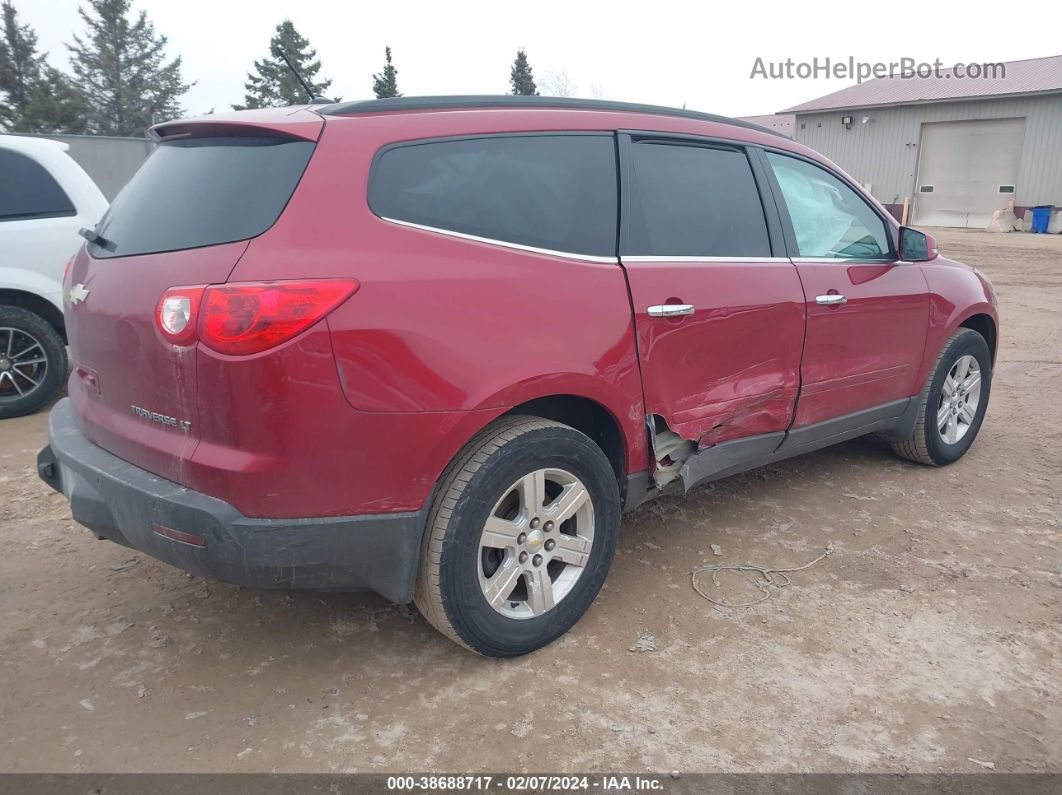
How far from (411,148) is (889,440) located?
3429 mm

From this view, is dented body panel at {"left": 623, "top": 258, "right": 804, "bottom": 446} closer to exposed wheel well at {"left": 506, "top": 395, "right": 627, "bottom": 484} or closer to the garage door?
exposed wheel well at {"left": 506, "top": 395, "right": 627, "bottom": 484}

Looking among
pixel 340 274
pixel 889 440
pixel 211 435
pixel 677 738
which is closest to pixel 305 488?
pixel 211 435

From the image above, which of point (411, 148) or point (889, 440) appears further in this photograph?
point (889, 440)

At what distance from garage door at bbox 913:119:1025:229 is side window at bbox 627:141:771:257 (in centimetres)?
2796

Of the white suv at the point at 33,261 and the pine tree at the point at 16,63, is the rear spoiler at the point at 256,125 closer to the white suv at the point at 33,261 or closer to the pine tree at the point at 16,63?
the white suv at the point at 33,261

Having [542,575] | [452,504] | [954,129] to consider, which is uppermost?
[954,129]

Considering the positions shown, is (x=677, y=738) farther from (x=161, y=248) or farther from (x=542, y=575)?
(x=161, y=248)

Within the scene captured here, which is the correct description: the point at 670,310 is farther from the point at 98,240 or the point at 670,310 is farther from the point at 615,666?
the point at 98,240

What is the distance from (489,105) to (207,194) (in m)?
0.99

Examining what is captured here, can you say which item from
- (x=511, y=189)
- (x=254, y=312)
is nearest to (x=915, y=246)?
(x=511, y=189)

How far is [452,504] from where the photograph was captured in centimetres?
242

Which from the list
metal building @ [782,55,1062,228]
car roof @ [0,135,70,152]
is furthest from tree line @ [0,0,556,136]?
car roof @ [0,135,70,152]

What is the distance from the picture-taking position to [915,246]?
4.15m

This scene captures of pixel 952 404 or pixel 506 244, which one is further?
pixel 952 404
